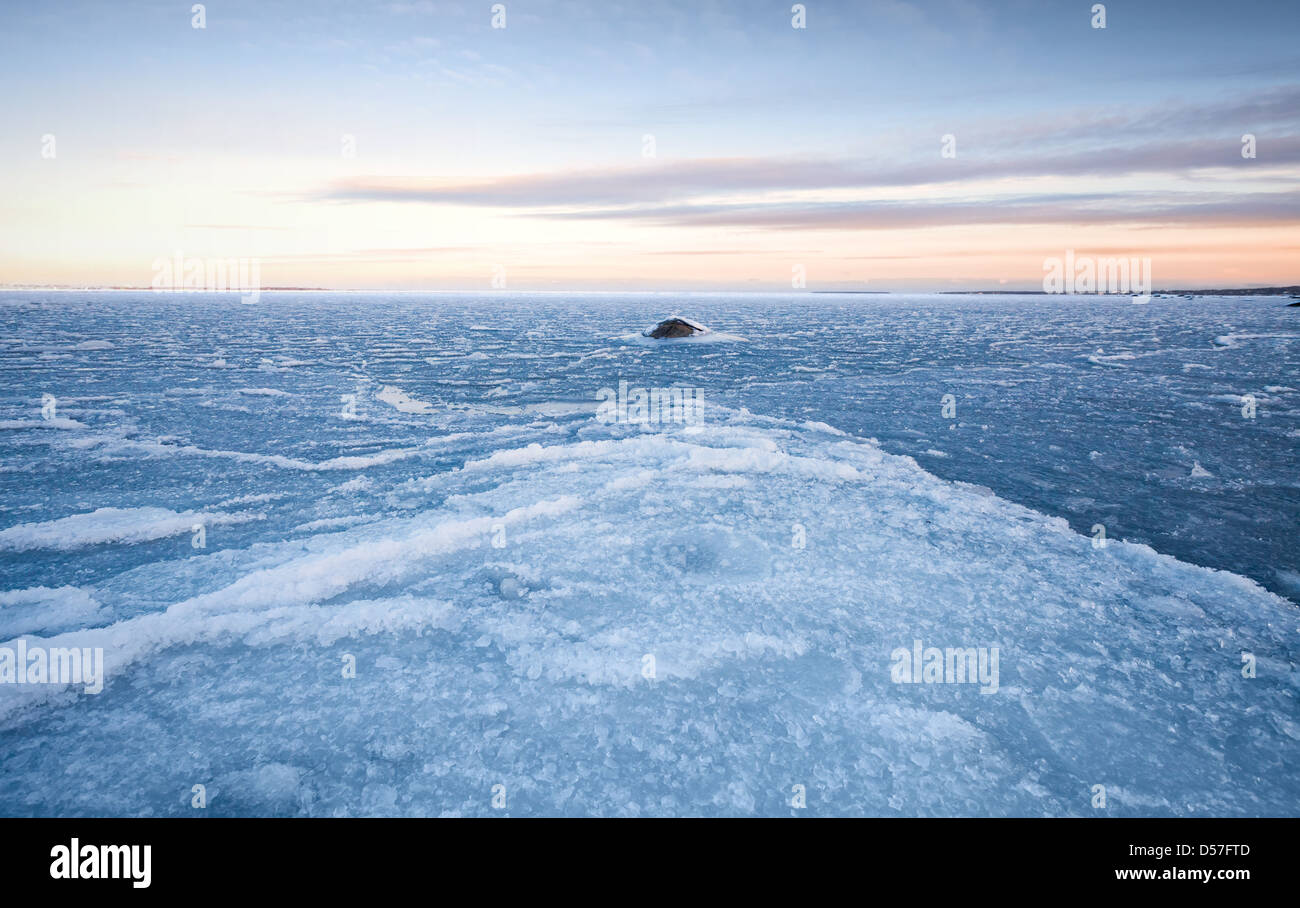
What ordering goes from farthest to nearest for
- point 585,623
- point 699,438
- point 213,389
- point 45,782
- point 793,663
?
point 213,389 < point 699,438 < point 585,623 < point 793,663 < point 45,782

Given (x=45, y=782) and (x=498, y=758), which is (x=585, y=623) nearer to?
(x=498, y=758)

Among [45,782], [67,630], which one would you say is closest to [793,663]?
[45,782]

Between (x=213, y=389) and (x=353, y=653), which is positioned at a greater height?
(x=213, y=389)

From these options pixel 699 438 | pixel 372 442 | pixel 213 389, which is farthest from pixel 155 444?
pixel 699 438

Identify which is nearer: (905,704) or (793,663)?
(905,704)
